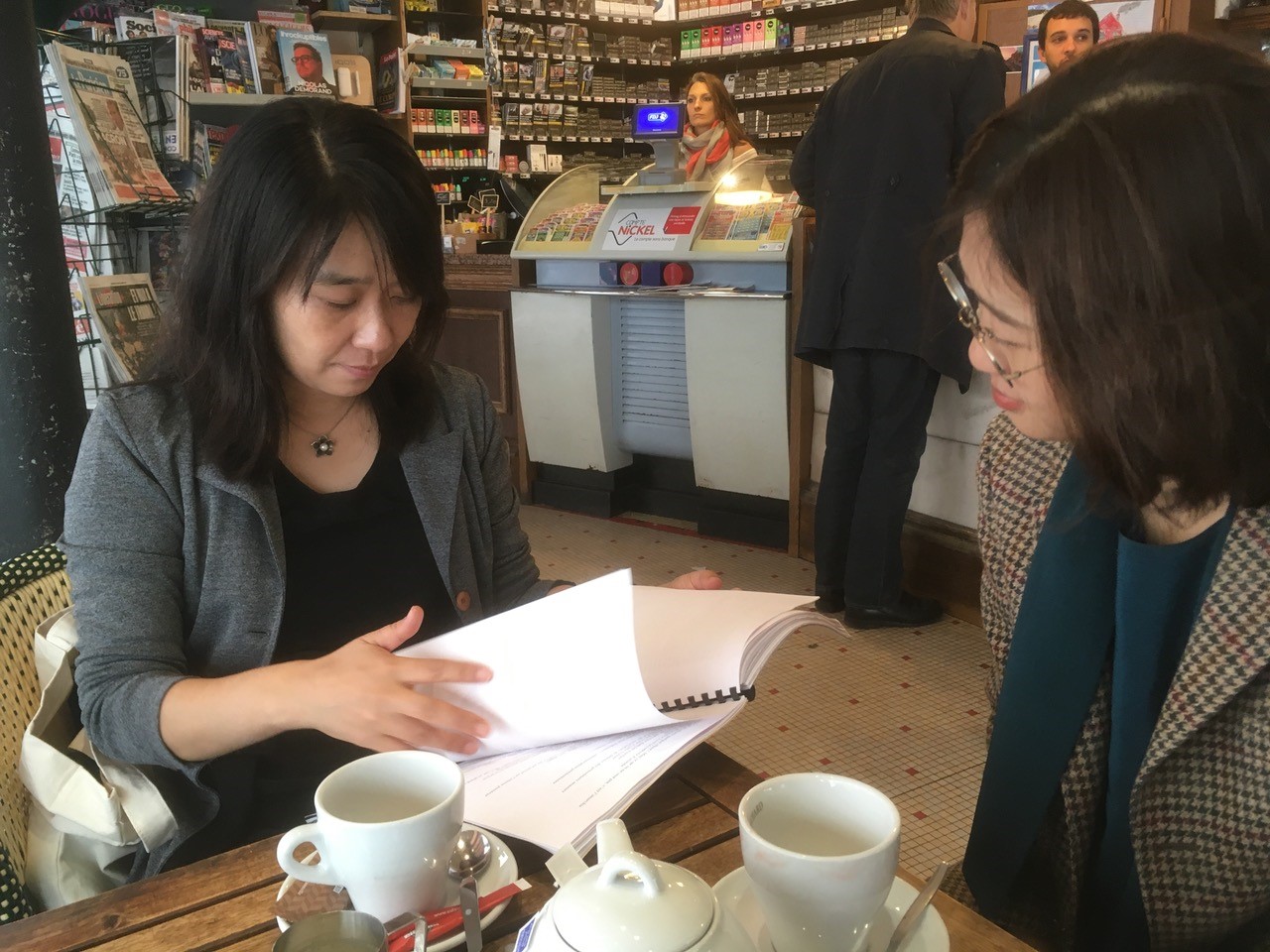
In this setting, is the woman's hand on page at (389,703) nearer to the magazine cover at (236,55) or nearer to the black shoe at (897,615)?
the black shoe at (897,615)

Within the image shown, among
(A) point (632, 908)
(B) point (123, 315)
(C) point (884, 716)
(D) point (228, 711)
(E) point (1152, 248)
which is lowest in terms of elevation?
(C) point (884, 716)

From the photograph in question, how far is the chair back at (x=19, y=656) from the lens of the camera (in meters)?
0.92

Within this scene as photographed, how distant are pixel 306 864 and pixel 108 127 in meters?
1.94

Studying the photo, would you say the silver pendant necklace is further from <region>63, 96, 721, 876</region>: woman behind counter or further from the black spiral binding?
the black spiral binding

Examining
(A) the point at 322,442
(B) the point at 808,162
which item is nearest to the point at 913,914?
(A) the point at 322,442

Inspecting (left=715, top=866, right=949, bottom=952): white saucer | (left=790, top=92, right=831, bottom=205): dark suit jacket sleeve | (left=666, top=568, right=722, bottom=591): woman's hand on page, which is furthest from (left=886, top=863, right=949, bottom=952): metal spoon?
(left=790, top=92, right=831, bottom=205): dark suit jacket sleeve

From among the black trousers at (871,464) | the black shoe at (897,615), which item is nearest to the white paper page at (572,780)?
the black trousers at (871,464)

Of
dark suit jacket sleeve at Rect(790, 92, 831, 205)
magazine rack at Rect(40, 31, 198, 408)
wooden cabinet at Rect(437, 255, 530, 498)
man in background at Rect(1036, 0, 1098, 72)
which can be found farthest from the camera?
wooden cabinet at Rect(437, 255, 530, 498)

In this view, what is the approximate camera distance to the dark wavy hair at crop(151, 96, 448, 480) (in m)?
1.02

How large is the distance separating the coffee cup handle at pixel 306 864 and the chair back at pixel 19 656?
0.42 meters

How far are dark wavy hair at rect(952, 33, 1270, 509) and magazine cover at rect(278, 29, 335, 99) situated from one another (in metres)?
3.34

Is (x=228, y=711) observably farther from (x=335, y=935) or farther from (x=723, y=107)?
(x=723, y=107)

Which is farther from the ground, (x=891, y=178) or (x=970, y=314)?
(x=891, y=178)

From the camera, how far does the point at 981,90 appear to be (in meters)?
2.54
